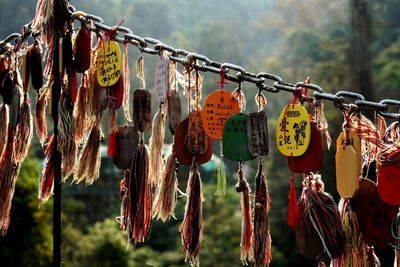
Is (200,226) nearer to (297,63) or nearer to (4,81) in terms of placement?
(4,81)

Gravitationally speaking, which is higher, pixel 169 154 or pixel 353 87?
pixel 353 87

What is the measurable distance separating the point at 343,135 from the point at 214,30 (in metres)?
18.1

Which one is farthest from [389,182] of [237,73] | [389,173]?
[237,73]

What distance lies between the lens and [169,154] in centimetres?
107

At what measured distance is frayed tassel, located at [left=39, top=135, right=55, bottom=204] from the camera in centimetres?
116

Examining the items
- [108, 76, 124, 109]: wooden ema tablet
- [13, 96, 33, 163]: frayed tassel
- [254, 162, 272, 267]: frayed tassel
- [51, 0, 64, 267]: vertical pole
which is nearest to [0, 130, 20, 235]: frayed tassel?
[13, 96, 33, 163]: frayed tassel

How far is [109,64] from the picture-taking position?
109 centimetres

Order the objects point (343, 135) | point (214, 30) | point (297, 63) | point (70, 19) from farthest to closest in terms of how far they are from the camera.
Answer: point (214, 30)
point (297, 63)
point (70, 19)
point (343, 135)

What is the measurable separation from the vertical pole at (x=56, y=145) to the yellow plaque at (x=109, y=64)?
69mm

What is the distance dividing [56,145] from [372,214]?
49 centimetres

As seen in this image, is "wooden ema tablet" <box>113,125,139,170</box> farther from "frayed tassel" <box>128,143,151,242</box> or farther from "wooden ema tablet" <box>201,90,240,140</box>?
"wooden ema tablet" <box>201,90,240,140</box>

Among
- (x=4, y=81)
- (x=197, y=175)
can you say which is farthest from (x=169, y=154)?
(x=4, y=81)

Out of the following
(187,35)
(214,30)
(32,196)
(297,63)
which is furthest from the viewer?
(187,35)

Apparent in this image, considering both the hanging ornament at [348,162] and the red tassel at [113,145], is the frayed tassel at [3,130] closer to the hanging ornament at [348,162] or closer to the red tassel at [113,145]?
the red tassel at [113,145]
